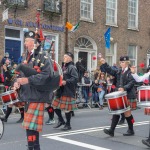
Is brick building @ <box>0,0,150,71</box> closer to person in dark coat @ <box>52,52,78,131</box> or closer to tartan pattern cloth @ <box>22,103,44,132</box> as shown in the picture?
person in dark coat @ <box>52,52,78,131</box>

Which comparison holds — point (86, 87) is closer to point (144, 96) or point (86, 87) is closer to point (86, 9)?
point (86, 9)

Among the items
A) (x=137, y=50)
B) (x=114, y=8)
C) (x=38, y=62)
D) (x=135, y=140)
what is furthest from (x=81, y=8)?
(x=38, y=62)

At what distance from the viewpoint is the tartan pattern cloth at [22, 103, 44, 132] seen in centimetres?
511

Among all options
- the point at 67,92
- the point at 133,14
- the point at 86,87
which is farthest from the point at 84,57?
the point at 67,92

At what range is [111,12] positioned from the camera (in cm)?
2198

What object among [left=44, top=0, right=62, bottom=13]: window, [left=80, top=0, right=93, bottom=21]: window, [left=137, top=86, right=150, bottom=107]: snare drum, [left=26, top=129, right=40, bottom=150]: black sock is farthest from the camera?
[left=80, top=0, right=93, bottom=21]: window

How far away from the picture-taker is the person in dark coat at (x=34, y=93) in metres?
4.96

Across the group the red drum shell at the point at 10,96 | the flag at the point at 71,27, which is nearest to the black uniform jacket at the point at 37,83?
the red drum shell at the point at 10,96

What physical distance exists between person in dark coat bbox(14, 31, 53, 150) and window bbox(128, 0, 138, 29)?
18821 mm

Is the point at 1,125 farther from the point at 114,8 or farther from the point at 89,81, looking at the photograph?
the point at 114,8

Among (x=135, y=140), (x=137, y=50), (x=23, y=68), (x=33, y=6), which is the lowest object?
(x=135, y=140)

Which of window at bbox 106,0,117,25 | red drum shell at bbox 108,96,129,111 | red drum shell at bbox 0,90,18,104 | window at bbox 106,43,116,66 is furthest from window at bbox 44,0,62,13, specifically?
red drum shell at bbox 108,96,129,111

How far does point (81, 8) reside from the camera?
791 inches

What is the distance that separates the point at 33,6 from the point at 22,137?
36.2 feet
